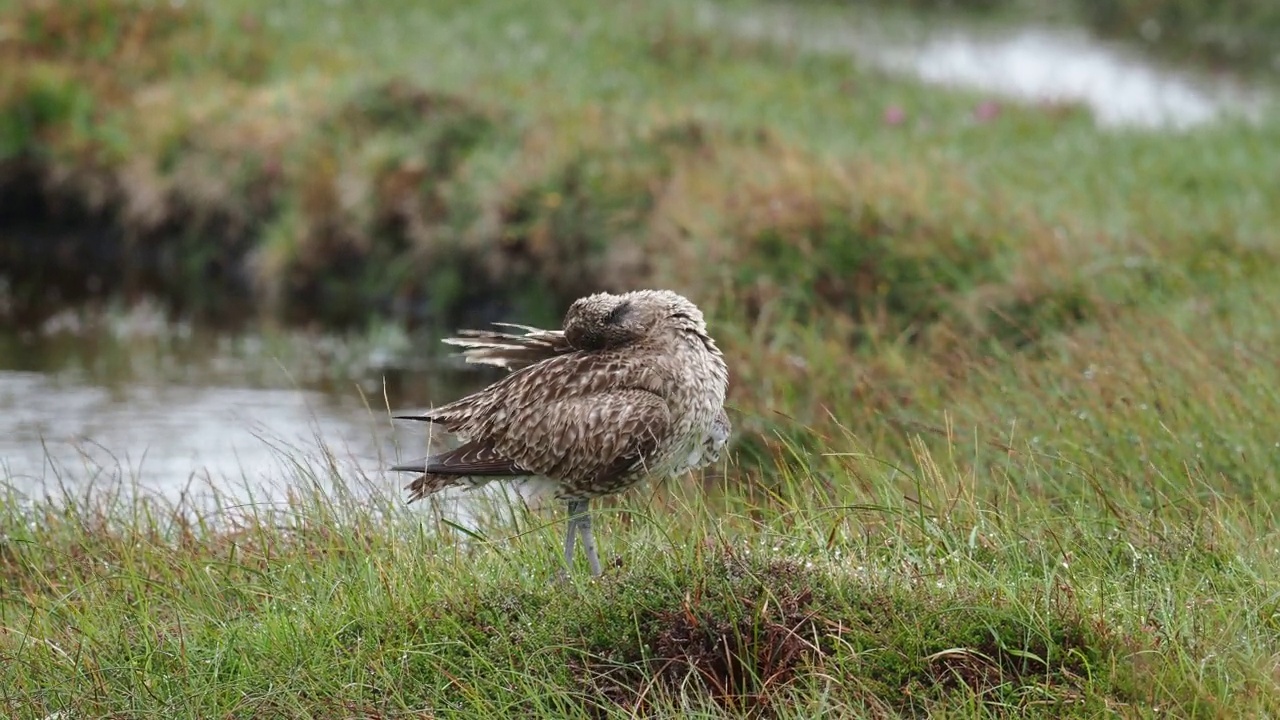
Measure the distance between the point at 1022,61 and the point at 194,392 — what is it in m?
17.3

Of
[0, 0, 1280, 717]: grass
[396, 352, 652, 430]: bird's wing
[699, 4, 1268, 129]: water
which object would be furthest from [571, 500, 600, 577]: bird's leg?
[699, 4, 1268, 129]: water

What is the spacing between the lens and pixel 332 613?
520 centimetres

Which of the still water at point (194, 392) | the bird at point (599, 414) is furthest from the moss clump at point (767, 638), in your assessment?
the still water at point (194, 392)

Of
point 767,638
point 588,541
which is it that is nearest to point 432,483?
point 588,541

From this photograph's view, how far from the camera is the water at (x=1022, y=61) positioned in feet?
66.4

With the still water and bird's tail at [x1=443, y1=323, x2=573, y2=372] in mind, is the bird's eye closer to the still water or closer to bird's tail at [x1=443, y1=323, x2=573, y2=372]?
bird's tail at [x1=443, y1=323, x2=573, y2=372]

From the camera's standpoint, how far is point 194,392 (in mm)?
12812

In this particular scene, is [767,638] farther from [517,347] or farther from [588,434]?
[517,347]

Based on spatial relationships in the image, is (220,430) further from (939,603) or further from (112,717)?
(939,603)

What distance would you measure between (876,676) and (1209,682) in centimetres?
93

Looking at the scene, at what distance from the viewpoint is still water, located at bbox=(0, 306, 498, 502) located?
33.9 feet

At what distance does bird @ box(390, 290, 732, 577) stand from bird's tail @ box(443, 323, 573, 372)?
0.12 metres

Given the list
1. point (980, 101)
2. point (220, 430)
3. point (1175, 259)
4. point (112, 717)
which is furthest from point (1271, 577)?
→ point (980, 101)

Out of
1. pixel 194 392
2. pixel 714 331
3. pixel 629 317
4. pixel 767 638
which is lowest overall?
pixel 194 392
